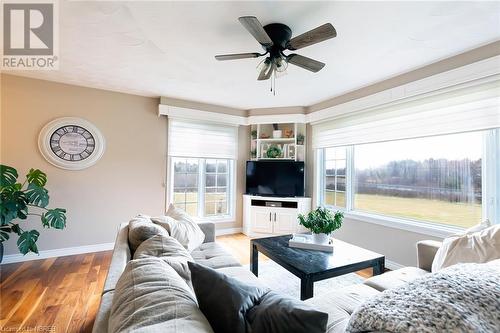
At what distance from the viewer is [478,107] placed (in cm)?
224

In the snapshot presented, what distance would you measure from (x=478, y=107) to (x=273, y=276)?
8.83 ft

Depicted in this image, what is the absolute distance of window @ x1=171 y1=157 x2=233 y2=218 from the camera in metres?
4.09

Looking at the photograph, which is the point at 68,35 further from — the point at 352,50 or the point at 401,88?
the point at 401,88

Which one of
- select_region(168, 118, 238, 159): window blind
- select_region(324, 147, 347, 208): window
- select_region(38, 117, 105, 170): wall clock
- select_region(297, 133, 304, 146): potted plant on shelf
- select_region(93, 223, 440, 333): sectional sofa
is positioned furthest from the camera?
select_region(297, 133, 304, 146): potted plant on shelf

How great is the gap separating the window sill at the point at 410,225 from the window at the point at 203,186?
2280mm

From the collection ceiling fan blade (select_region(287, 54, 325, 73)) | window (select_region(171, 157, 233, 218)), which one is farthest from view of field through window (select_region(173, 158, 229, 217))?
ceiling fan blade (select_region(287, 54, 325, 73))

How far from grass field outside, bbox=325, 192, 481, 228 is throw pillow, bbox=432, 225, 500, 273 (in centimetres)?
105

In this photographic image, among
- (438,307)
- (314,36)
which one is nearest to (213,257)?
(438,307)

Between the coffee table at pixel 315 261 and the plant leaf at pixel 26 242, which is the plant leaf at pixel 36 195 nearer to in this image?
the plant leaf at pixel 26 242

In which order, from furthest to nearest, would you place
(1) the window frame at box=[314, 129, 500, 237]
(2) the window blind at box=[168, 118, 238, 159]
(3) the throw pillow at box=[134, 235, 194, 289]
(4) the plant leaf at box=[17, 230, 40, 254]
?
(2) the window blind at box=[168, 118, 238, 159] < (4) the plant leaf at box=[17, 230, 40, 254] < (1) the window frame at box=[314, 129, 500, 237] < (3) the throw pillow at box=[134, 235, 194, 289]

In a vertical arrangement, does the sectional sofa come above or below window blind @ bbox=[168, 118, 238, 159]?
below

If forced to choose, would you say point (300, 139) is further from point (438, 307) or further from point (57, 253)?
point (57, 253)

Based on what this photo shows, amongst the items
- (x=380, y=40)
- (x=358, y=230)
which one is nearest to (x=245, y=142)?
(x=358, y=230)

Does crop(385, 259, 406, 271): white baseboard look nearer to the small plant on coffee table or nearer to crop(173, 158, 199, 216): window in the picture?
the small plant on coffee table
